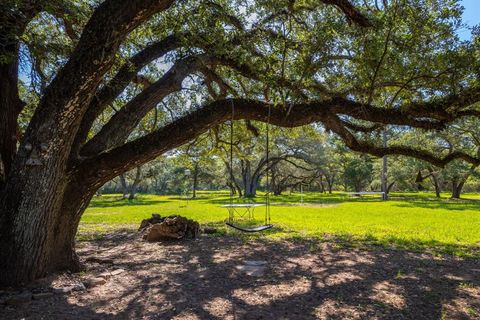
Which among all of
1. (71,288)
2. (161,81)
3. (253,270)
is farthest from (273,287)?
(161,81)

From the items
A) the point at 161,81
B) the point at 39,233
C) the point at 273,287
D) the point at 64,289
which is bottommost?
the point at 273,287

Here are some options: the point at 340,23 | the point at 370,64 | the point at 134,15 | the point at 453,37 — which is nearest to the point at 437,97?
the point at 453,37

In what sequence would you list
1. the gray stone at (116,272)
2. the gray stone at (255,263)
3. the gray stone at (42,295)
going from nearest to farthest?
the gray stone at (42,295)
the gray stone at (116,272)
the gray stone at (255,263)

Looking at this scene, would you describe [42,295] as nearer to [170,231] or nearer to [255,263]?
[255,263]

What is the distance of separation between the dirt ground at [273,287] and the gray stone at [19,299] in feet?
0.19

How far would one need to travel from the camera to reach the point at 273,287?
413 centimetres

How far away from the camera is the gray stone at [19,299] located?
11.1 feet

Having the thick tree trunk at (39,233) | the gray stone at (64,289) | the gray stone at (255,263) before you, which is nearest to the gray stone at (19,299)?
the gray stone at (64,289)

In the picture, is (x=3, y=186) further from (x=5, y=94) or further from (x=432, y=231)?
(x=432, y=231)

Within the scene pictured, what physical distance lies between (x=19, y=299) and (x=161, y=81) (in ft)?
11.5

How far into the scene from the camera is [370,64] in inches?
198

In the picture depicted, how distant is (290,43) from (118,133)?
2818mm

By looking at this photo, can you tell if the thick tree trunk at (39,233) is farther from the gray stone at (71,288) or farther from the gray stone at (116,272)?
the gray stone at (116,272)

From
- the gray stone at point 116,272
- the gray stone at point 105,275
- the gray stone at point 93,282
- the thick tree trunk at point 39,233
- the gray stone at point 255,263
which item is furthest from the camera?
the gray stone at point 255,263
